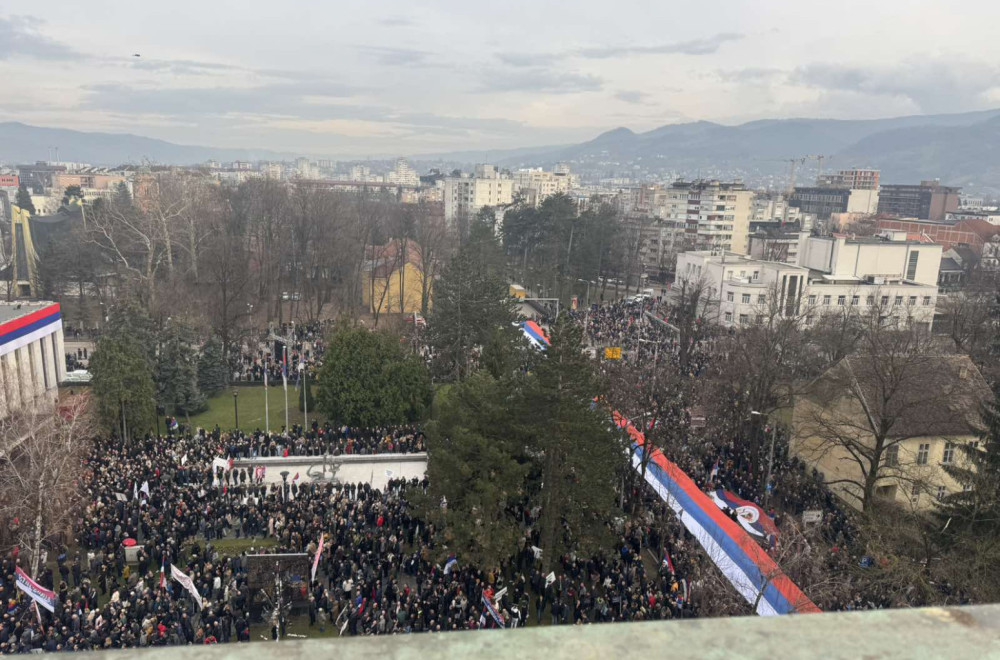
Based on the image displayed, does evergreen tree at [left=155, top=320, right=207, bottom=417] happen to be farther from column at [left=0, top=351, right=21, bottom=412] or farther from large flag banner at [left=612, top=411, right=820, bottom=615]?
large flag banner at [left=612, top=411, right=820, bottom=615]

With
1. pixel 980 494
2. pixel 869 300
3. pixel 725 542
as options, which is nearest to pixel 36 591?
pixel 725 542

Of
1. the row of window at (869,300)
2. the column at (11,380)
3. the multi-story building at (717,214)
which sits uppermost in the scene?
the multi-story building at (717,214)

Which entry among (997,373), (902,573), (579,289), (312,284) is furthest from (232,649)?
(579,289)

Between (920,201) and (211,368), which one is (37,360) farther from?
(920,201)

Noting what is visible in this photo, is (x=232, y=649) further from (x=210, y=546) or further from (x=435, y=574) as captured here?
(x=210, y=546)

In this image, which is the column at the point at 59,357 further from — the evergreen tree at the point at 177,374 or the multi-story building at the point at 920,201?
the multi-story building at the point at 920,201

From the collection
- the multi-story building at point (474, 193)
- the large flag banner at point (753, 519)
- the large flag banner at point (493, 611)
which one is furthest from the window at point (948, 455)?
the multi-story building at point (474, 193)
